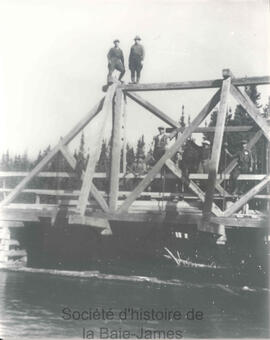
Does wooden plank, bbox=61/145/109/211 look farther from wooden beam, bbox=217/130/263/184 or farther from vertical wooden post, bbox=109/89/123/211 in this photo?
wooden beam, bbox=217/130/263/184

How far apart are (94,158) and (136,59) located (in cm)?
268

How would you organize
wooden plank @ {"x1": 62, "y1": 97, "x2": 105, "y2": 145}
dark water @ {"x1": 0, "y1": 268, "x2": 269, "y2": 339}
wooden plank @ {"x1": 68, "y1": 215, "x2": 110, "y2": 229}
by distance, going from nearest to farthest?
dark water @ {"x1": 0, "y1": 268, "x2": 269, "y2": 339}, wooden plank @ {"x1": 68, "y1": 215, "x2": 110, "y2": 229}, wooden plank @ {"x1": 62, "y1": 97, "x2": 105, "y2": 145}

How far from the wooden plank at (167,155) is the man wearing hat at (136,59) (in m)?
1.99

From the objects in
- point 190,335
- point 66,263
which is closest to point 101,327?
point 190,335

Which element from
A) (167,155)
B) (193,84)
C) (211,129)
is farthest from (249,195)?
(211,129)

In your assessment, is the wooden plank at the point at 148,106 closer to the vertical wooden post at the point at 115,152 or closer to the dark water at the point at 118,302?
the vertical wooden post at the point at 115,152

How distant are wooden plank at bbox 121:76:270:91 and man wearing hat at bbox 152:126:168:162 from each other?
1306 mm

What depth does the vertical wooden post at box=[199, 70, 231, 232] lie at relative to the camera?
1020 centimetres

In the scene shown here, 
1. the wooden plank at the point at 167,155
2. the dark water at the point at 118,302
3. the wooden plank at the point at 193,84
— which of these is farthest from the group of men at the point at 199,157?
the dark water at the point at 118,302

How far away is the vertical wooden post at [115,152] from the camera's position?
11.6 meters

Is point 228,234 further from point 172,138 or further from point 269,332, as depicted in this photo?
point 269,332

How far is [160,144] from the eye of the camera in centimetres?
1270

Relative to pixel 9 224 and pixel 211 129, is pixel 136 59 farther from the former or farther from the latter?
pixel 9 224

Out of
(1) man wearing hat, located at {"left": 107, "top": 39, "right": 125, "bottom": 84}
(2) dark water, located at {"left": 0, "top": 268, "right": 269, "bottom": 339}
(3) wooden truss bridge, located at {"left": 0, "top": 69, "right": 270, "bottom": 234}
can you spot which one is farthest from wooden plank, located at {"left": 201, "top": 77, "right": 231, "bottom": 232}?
(1) man wearing hat, located at {"left": 107, "top": 39, "right": 125, "bottom": 84}
